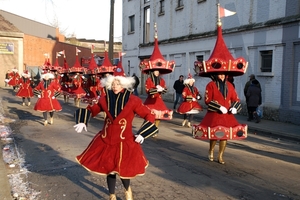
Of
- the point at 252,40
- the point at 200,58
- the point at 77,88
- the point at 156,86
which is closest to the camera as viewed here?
the point at 156,86

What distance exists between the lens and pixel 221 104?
7113 millimetres

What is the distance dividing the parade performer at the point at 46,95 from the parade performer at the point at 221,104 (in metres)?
6.68

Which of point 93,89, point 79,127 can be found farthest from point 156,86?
point 93,89

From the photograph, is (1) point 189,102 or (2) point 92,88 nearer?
(1) point 189,102

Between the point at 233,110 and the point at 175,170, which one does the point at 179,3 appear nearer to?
the point at 233,110

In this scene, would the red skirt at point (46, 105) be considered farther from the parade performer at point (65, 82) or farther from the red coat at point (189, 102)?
the parade performer at point (65, 82)

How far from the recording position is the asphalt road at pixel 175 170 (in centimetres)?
562

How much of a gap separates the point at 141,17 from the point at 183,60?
25.2 feet

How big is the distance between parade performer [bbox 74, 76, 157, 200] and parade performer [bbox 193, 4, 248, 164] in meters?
2.43

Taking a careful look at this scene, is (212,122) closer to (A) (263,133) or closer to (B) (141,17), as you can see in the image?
(A) (263,133)

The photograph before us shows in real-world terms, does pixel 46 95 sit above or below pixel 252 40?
below

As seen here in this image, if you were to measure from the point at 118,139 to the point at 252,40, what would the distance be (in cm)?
1259

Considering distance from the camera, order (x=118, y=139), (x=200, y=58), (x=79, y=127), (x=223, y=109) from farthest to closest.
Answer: (x=200, y=58) → (x=223, y=109) → (x=79, y=127) → (x=118, y=139)

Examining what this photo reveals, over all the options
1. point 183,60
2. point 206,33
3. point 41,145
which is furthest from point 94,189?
point 183,60
